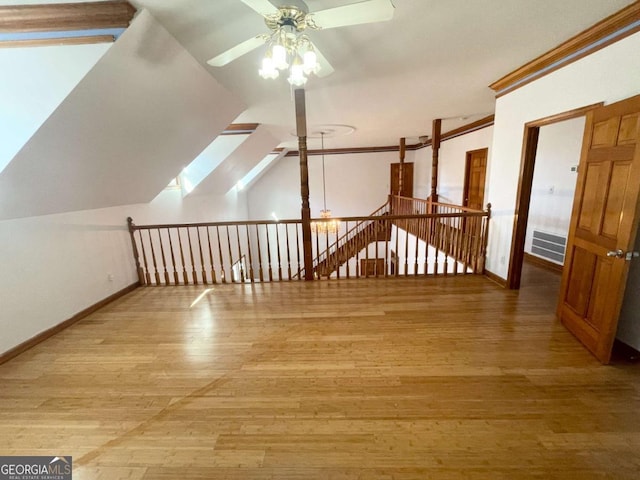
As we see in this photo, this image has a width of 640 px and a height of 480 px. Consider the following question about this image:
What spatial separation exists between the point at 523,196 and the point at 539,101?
962mm

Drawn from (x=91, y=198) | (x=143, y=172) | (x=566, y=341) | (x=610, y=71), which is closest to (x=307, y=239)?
(x=143, y=172)

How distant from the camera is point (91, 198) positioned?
2.87 metres

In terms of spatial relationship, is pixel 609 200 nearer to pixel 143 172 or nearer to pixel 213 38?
pixel 213 38

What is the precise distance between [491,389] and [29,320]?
3859 mm

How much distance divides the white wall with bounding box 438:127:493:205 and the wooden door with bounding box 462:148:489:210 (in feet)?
0.51

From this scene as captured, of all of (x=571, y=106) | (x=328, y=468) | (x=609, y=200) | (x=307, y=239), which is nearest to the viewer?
(x=328, y=468)

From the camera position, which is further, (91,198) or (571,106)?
(91,198)

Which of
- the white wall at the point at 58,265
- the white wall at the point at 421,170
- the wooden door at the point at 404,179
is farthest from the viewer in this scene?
the wooden door at the point at 404,179

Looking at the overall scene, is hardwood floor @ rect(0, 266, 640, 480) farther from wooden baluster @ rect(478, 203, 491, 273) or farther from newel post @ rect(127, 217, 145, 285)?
newel post @ rect(127, 217, 145, 285)

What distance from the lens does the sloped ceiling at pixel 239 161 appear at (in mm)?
5006

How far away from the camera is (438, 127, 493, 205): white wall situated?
5495 millimetres

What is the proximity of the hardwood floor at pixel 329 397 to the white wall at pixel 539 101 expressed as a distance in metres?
1.04

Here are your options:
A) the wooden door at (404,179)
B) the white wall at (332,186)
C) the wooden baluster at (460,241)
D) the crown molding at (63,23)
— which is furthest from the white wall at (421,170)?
the crown molding at (63,23)

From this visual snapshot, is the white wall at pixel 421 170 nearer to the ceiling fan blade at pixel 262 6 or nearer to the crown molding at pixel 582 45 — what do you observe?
the crown molding at pixel 582 45
